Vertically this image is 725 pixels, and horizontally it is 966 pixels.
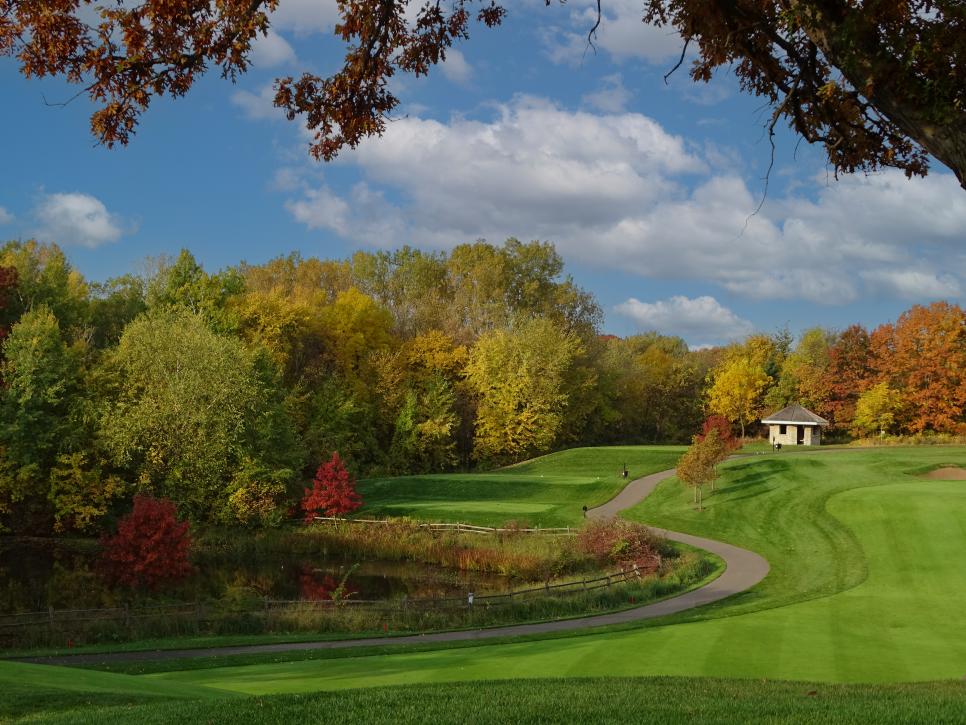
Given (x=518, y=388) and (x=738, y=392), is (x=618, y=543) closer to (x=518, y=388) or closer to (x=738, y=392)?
(x=518, y=388)

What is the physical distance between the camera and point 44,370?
36.7m

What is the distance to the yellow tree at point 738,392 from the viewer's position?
70125mm

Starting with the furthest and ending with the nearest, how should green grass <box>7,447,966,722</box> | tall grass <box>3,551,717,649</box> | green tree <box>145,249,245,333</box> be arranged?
green tree <box>145,249,245,333</box> → tall grass <box>3,551,717,649</box> → green grass <box>7,447,966,722</box>

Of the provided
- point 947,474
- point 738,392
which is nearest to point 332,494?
point 947,474

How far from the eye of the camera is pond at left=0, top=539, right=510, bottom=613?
1103 inches

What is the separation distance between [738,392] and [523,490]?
105 feet

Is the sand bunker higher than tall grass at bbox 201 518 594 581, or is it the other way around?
the sand bunker

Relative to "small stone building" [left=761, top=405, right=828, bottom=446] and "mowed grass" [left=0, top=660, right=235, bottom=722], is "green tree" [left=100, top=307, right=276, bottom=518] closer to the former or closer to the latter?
"mowed grass" [left=0, top=660, right=235, bottom=722]

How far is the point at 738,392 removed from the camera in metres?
69.9

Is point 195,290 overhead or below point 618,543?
overhead

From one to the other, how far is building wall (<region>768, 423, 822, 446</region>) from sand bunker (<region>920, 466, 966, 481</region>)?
21112 mm

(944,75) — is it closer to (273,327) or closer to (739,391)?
(273,327)

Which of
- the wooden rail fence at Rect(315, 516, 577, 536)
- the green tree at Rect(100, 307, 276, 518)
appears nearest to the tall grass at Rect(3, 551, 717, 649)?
the wooden rail fence at Rect(315, 516, 577, 536)

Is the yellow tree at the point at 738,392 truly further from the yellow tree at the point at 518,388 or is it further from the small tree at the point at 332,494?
the small tree at the point at 332,494
